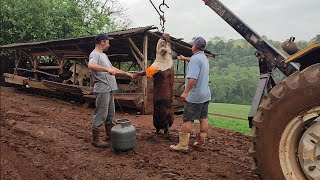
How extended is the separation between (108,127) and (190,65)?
84.1 inches

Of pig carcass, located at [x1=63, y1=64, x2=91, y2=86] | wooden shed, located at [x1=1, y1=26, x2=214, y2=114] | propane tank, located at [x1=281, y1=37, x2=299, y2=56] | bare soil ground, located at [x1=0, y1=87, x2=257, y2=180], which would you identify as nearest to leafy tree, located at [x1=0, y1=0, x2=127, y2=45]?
wooden shed, located at [x1=1, y1=26, x2=214, y2=114]

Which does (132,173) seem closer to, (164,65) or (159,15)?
(164,65)

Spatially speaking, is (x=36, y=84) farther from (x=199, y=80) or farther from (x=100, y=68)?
(x=199, y=80)

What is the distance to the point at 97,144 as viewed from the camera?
211 inches

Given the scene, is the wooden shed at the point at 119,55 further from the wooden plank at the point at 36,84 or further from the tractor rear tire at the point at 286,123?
the tractor rear tire at the point at 286,123

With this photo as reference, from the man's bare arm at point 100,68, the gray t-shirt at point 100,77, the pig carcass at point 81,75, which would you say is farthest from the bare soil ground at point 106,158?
the pig carcass at point 81,75

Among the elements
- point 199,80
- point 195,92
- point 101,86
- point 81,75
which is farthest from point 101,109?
point 81,75

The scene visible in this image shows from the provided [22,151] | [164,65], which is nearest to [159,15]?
[164,65]

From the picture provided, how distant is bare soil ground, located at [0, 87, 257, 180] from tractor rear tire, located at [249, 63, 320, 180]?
1.18 metres

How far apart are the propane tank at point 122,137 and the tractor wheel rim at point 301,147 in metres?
2.73

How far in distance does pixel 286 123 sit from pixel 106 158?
2.98m

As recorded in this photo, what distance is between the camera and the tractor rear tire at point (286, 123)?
2.71m

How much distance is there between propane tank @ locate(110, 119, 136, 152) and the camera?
16.1ft

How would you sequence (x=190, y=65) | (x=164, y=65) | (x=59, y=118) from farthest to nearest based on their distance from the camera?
(x=59, y=118) → (x=164, y=65) → (x=190, y=65)
